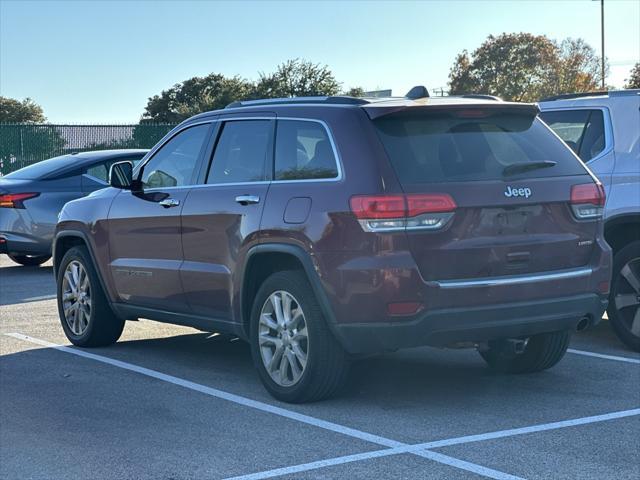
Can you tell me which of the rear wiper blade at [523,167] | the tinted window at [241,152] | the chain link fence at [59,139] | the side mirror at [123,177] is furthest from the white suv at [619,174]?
the chain link fence at [59,139]

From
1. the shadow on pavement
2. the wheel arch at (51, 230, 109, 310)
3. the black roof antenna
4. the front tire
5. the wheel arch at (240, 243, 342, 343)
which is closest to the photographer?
the wheel arch at (240, 243, 342, 343)

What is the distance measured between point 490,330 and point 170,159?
2.90 m

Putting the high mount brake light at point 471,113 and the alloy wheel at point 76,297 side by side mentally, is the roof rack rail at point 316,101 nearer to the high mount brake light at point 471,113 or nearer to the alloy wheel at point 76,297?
the high mount brake light at point 471,113

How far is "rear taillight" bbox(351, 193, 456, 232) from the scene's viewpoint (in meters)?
6.07

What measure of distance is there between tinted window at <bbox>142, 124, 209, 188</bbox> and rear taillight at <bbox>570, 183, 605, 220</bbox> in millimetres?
2585

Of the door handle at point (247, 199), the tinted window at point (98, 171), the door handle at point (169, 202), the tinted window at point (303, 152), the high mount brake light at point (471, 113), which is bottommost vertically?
the tinted window at point (98, 171)

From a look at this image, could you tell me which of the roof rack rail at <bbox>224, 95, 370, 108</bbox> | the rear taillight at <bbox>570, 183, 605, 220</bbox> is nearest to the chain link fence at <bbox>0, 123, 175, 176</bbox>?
the roof rack rail at <bbox>224, 95, 370, 108</bbox>

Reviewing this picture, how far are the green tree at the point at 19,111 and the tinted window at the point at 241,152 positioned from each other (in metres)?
97.9

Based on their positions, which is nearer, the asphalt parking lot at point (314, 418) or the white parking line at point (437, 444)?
the white parking line at point (437, 444)

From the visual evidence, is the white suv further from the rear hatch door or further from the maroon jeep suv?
the rear hatch door

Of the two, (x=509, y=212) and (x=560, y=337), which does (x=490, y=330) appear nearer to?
(x=509, y=212)

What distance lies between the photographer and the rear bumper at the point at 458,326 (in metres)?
6.11

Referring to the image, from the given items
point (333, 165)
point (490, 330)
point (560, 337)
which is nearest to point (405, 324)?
point (490, 330)

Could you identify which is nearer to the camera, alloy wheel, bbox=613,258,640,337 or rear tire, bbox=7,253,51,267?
alloy wheel, bbox=613,258,640,337
